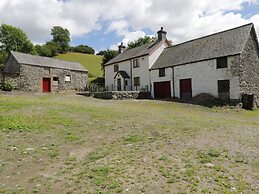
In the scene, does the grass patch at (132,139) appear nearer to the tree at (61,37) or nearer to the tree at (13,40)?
the tree at (13,40)

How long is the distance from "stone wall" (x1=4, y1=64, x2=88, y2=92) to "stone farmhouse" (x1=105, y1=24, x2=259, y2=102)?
9606 millimetres

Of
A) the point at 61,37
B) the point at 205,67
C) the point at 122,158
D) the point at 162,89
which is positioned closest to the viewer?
the point at 122,158

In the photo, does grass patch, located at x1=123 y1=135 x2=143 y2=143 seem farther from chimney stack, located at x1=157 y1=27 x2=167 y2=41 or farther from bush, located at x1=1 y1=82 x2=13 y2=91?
chimney stack, located at x1=157 y1=27 x2=167 y2=41

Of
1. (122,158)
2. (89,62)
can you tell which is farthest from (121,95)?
(89,62)

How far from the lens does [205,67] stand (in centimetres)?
2617

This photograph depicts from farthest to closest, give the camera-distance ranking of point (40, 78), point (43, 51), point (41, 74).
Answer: point (43, 51)
point (41, 74)
point (40, 78)

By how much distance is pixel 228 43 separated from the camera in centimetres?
2594

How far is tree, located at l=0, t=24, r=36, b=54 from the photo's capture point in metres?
60.8

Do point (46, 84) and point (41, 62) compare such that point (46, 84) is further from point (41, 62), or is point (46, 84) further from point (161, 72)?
point (161, 72)

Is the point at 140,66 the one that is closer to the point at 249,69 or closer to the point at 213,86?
the point at 213,86

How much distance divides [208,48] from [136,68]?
1162 cm

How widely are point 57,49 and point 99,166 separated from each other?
8208 cm

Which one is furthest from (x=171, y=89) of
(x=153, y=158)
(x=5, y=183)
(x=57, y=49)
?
(x=57, y=49)

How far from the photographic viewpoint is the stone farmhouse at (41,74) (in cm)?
3162
